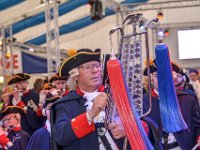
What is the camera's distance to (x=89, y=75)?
2809 mm

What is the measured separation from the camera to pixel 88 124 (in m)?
2.51

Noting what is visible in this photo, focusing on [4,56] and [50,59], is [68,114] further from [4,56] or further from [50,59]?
[4,56]

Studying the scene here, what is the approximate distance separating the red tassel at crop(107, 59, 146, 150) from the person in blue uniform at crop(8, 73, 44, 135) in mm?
4041

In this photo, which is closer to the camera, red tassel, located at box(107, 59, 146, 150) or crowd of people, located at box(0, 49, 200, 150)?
red tassel, located at box(107, 59, 146, 150)

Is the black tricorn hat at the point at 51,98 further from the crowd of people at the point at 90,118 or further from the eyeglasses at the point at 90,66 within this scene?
the eyeglasses at the point at 90,66

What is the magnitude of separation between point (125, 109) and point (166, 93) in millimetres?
318

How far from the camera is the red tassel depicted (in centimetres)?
211

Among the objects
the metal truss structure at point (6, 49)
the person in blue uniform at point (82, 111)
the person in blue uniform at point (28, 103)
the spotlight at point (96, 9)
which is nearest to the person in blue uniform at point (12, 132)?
the person in blue uniform at point (28, 103)

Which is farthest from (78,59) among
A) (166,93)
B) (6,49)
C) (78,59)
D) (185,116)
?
(6,49)

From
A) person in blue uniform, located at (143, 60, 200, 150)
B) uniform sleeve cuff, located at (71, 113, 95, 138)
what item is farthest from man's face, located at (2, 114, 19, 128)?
uniform sleeve cuff, located at (71, 113, 95, 138)

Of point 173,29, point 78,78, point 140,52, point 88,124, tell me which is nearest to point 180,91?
point 78,78

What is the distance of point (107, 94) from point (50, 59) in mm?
8363

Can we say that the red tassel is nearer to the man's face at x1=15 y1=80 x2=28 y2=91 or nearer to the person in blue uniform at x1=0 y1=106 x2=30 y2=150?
the person in blue uniform at x1=0 y1=106 x2=30 y2=150

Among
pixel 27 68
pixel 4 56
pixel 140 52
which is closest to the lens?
pixel 140 52
